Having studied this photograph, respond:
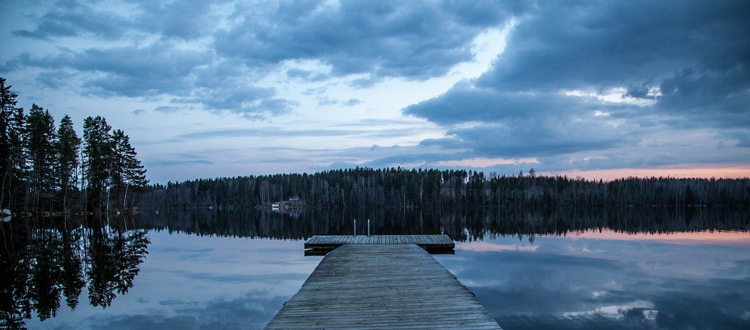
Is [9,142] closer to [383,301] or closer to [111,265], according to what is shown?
[111,265]

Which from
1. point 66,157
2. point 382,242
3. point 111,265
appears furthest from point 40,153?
point 382,242

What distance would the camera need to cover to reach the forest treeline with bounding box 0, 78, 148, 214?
186 ft

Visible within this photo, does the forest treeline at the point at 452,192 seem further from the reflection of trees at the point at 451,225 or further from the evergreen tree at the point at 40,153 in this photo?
the evergreen tree at the point at 40,153

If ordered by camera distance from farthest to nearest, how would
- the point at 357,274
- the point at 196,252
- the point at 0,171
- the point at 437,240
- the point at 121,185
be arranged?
1. the point at 121,185
2. the point at 0,171
3. the point at 196,252
4. the point at 437,240
5. the point at 357,274

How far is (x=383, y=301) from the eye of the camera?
34.2 ft

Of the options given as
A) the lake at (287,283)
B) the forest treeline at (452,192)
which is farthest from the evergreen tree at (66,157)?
the forest treeline at (452,192)

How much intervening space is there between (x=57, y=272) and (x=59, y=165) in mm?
57406

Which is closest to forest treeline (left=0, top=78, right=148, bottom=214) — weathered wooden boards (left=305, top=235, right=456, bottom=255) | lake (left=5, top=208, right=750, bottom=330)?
lake (left=5, top=208, right=750, bottom=330)

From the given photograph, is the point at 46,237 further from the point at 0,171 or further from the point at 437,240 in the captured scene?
the point at 0,171

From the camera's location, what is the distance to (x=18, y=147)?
187 feet

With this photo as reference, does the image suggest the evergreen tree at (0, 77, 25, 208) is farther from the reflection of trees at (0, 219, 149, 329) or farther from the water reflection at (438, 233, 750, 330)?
the water reflection at (438, 233, 750, 330)

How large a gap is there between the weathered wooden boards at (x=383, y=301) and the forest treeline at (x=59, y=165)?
2250 inches

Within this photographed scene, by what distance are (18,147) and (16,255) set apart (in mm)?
42829

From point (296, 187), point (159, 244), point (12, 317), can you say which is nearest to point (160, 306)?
point (12, 317)
